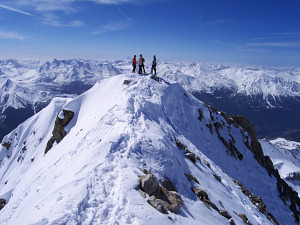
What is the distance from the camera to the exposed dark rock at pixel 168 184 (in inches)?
426

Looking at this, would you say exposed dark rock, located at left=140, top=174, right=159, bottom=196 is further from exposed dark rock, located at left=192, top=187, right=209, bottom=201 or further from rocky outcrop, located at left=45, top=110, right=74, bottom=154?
rocky outcrop, located at left=45, top=110, right=74, bottom=154

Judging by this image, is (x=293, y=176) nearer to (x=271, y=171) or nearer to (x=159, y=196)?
(x=271, y=171)

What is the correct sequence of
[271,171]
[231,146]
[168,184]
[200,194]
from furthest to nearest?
[271,171] < [231,146] < [200,194] < [168,184]

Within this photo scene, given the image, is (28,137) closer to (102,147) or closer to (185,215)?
(102,147)

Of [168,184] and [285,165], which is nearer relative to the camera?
[168,184]

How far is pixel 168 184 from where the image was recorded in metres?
11.0

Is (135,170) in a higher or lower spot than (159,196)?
higher

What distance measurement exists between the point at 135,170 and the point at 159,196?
193 cm

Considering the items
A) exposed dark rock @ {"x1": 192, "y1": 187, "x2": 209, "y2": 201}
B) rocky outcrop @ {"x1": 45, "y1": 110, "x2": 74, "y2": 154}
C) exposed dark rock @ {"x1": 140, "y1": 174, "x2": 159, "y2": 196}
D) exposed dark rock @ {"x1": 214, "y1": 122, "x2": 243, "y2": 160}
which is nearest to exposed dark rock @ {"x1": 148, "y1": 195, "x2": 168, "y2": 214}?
exposed dark rock @ {"x1": 140, "y1": 174, "x2": 159, "y2": 196}

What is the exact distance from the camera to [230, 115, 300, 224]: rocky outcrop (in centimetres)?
3362

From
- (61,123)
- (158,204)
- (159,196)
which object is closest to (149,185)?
(159,196)

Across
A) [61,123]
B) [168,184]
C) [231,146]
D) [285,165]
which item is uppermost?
[168,184]

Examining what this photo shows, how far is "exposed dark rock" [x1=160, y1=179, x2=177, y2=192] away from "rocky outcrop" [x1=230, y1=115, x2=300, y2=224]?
3255cm

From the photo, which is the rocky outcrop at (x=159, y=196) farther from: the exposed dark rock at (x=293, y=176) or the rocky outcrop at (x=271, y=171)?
the exposed dark rock at (x=293, y=176)
